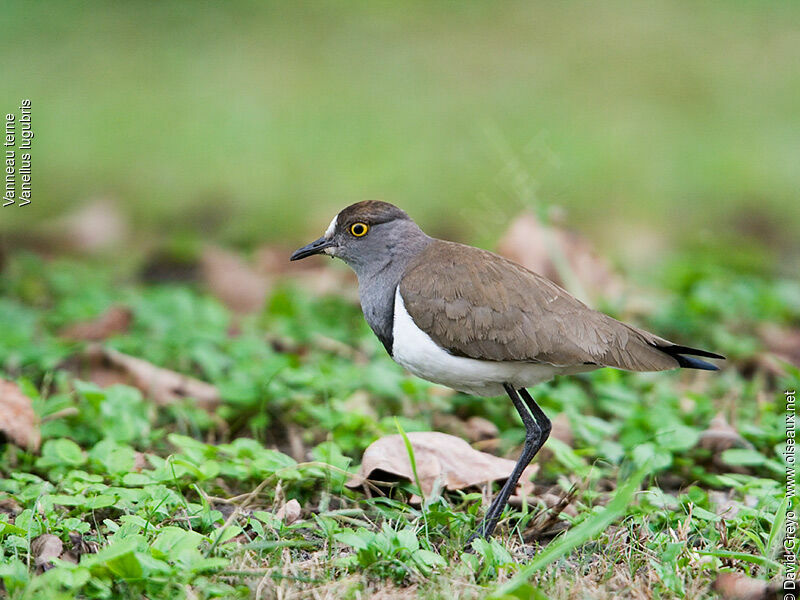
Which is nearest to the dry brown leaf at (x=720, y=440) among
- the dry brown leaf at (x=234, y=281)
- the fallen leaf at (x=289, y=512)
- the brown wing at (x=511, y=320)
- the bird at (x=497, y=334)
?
the bird at (x=497, y=334)

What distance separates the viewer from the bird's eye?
4.45 metres

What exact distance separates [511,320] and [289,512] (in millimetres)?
1134

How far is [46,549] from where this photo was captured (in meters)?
3.31

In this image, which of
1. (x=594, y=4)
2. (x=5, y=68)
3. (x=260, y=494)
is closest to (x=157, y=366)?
(x=260, y=494)

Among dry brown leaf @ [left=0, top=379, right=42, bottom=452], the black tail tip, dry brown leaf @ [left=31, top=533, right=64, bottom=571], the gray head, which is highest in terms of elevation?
the gray head

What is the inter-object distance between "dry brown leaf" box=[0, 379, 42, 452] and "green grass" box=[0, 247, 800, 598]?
5 cm

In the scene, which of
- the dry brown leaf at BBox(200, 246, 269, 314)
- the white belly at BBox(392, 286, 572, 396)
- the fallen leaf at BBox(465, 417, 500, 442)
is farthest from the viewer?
the dry brown leaf at BBox(200, 246, 269, 314)

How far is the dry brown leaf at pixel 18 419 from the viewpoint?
4.28 meters

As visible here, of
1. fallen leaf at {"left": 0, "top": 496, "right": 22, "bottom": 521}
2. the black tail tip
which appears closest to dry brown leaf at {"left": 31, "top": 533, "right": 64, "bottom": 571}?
fallen leaf at {"left": 0, "top": 496, "right": 22, "bottom": 521}

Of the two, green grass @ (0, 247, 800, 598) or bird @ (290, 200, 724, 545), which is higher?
bird @ (290, 200, 724, 545)

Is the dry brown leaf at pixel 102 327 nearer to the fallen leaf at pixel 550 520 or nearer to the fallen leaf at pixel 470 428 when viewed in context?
the fallen leaf at pixel 470 428

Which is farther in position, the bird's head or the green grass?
the bird's head

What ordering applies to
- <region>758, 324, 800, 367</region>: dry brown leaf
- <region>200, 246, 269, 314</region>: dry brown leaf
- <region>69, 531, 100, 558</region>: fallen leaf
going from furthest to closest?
<region>200, 246, 269, 314</region>: dry brown leaf, <region>758, 324, 800, 367</region>: dry brown leaf, <region>69, 531, 100, 558</region>: fallen leaf

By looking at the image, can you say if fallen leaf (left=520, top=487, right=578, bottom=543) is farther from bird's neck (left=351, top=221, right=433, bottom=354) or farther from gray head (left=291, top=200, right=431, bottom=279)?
gray head (left=291, top=200, right=431, bottom=279)
